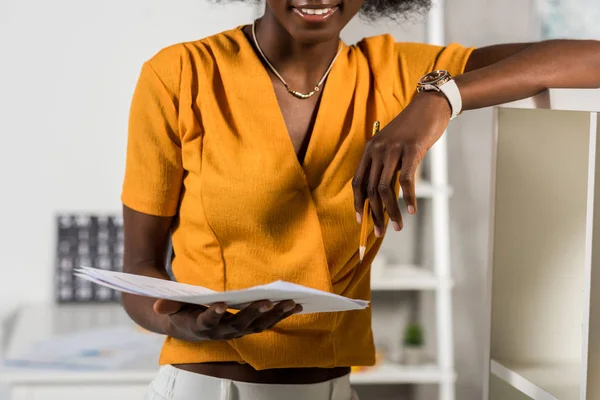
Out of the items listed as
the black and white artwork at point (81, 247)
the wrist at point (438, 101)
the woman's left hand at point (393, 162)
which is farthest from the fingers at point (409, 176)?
the black and white artwork at point (81, 247)

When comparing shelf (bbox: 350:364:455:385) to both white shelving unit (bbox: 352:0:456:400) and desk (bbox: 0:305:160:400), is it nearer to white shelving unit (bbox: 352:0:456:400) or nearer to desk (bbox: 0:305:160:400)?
white shelving unit (bbox: 352:0:456:400)

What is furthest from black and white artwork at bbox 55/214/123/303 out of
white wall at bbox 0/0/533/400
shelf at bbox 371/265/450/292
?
shelf at bbox 371/265/450/292

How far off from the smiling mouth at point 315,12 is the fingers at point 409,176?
0.25m

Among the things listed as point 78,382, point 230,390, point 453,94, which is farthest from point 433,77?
point 78,382

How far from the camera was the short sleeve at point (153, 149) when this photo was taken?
1174 millimetres

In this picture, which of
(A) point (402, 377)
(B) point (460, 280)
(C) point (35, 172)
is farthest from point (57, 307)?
(B) point (460, 280)

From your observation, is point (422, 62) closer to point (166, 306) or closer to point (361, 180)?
point (361, 180)

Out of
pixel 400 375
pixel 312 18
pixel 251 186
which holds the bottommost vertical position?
pixel 400 375

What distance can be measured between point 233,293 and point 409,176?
245 mm

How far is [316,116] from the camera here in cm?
123

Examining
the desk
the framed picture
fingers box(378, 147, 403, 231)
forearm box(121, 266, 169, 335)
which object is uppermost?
the framed picture

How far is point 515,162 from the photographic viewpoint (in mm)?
1246

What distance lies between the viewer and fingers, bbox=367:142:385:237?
972mm

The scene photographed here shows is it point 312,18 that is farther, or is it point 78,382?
point 78,382
